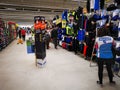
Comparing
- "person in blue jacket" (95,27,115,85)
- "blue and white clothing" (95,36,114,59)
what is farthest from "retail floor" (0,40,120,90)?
"blue and white clothing" (95,36,114,59)

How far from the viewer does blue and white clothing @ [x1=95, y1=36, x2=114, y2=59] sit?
3.66 metres

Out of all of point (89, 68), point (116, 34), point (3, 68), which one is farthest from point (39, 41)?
point (116, 34)

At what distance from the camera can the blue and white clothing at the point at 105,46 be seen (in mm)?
3662

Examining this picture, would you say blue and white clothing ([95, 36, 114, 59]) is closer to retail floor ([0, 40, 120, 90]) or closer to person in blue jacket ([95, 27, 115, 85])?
person in blue jacket ([95, 27, 115, 85])

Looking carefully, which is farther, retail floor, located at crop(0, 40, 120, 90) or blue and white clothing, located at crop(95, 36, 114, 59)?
retail floor, located at crop(0, 40, 120, 90)

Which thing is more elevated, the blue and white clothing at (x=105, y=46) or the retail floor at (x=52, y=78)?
the blue and white clothing at (x=105, y=46)

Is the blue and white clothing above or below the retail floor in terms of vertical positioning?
above

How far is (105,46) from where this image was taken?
12.1 ft

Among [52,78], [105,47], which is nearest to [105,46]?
[105,47]

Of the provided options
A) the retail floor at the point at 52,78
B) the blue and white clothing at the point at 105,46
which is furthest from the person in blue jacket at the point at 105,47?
the retail floor at the point at 52,78

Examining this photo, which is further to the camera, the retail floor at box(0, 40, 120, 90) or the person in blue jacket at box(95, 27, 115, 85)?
the retail floor at box(0, 40, 120, 90)

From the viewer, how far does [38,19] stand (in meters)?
5.76

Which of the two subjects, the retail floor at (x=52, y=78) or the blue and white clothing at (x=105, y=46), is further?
the retail floor at (x=52, y=78)

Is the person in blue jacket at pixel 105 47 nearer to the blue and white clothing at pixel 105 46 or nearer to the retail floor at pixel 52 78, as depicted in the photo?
the blue and white clothing at pixel 105 46
